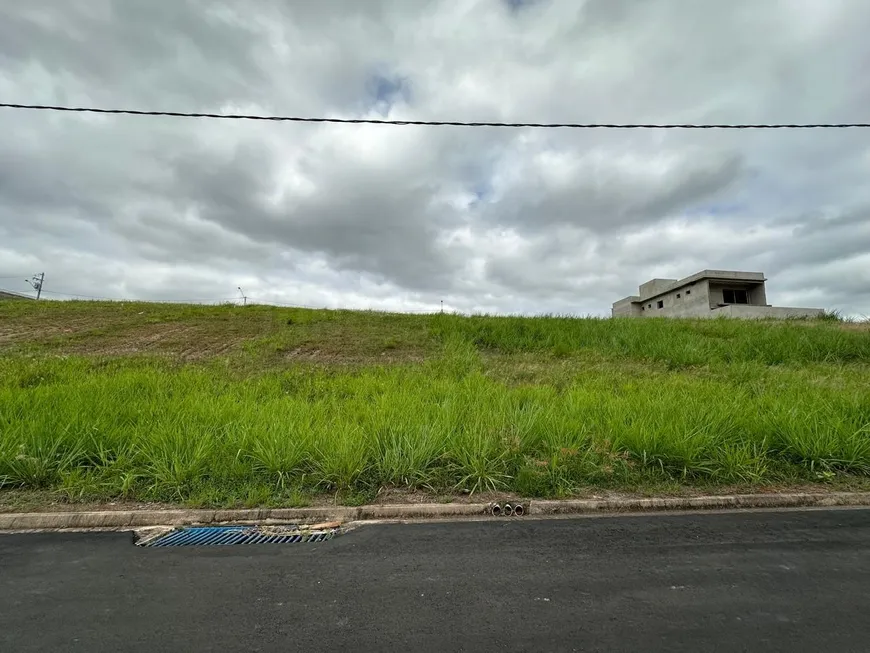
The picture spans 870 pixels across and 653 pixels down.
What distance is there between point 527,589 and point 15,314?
68.2 ft

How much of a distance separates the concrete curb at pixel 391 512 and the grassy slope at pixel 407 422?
0.61ft

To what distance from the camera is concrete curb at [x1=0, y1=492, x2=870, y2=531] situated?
11.5ft

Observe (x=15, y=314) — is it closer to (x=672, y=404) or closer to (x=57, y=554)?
(x=57, y=554)

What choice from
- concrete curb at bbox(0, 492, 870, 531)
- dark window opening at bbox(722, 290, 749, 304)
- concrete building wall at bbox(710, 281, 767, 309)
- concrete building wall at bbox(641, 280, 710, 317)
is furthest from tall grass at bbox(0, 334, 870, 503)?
dark window opening at bbox(722, 290, 749, 304)

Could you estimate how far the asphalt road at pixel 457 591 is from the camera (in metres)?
2.14

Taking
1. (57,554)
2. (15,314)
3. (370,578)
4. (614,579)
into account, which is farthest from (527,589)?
(15,314)

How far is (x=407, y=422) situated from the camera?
200 inches

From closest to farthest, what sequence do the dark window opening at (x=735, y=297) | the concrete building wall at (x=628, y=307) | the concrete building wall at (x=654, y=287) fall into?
the dark window opening at (x=735, y=297), the concrete building wall at (x=654, y=287), the concrete building wall at (x=628, y=307)

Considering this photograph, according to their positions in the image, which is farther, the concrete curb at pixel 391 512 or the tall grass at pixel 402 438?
the tall grass at pixel 402 438

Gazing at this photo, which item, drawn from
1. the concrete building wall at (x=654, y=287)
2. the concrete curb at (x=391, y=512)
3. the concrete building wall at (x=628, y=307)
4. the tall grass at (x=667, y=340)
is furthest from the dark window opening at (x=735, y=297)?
the concrete curb at (x=391, y=512)

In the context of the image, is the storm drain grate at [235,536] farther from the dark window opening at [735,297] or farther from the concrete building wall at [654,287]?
the concrete building wall at [654,287]

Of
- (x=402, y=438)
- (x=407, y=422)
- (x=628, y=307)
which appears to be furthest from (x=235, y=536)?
(x=628, y=307)

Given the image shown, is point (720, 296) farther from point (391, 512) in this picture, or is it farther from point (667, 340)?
point (391, 512)

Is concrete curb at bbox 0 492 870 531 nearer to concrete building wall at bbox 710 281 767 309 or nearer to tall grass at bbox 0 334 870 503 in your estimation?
tall grass at bbox 0 334 870 503
